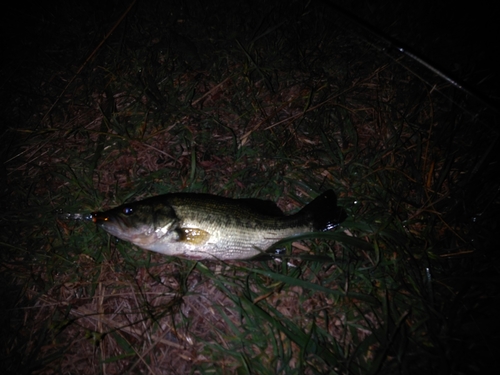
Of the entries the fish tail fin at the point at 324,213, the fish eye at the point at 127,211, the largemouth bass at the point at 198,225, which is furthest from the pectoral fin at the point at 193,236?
the fish tail fin at the point at 324,213

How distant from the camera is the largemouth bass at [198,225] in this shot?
8.41 ft

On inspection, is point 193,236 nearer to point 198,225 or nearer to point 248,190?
point 198,225

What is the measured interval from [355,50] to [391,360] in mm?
3689

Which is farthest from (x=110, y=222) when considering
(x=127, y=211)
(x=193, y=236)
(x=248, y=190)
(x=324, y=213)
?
(x=324, y=213)

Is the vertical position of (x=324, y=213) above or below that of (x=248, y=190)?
above

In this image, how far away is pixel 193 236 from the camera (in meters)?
2.58

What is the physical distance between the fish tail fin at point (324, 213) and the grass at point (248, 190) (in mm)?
172

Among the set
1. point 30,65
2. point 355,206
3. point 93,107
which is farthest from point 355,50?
point 30,65

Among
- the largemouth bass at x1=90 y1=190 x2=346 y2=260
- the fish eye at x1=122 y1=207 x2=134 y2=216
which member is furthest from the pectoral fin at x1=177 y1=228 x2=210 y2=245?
the fish eye at x1=122 y1=207 x2=134 y2=216

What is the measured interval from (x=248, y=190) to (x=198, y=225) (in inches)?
35.8

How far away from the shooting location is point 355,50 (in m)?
3.79

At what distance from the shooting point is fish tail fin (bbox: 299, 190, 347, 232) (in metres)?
2.78

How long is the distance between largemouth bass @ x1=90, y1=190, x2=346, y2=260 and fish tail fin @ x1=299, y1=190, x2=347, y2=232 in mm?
80

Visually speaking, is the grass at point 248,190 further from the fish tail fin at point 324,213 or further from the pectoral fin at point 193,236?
the pectoral fin at point 193,236
